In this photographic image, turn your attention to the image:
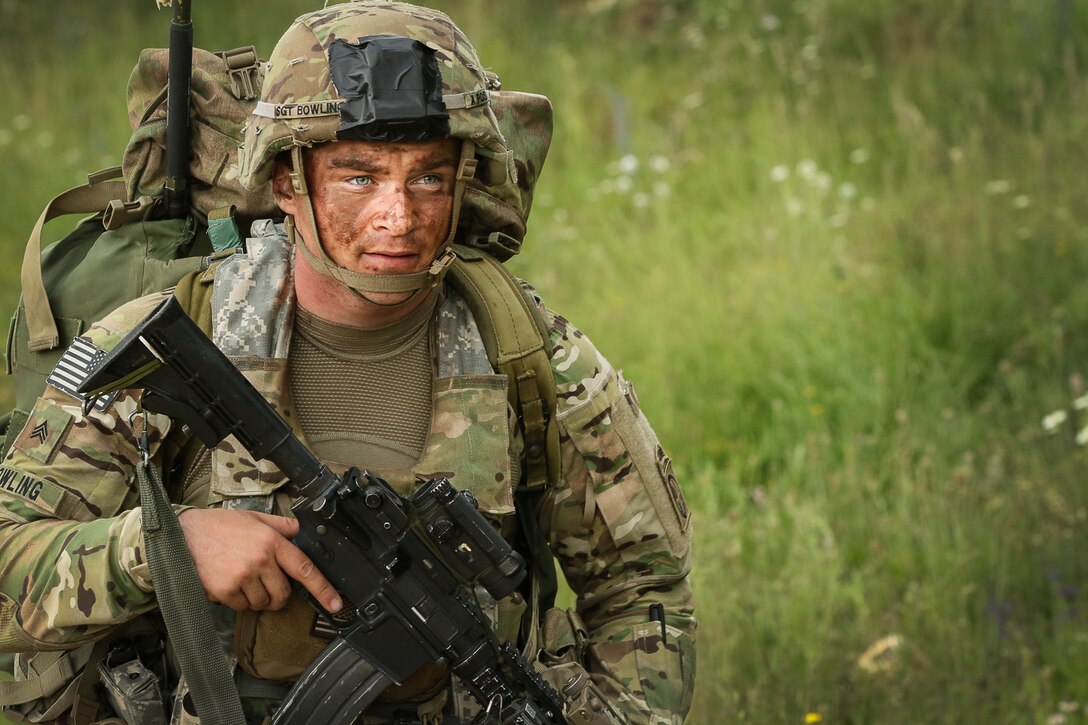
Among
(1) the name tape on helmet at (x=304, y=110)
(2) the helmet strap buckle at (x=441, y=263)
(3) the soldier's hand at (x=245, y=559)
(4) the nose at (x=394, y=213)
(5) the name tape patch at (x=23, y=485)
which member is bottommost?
(3) the soldier's hand at (x=245, y=559)

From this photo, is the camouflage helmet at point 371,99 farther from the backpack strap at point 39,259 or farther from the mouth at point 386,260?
the backpack strap at point 39,259

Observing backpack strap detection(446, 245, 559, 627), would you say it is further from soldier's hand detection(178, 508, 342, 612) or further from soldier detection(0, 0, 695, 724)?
soldier's hand detection(178, 508, 342, 612)

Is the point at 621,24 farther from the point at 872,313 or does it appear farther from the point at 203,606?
the point at 203,606

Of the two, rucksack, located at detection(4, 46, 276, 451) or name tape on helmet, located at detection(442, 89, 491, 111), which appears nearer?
name tape on helmet, located at detection(442, 89, 491, 111)

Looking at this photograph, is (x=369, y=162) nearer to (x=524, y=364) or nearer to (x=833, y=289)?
(x=524, y=364)

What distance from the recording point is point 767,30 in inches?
314

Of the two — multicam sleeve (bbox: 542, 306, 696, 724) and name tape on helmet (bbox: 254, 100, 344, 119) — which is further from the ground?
name tape on helmet (bbox: 254, 100, 344, 119)

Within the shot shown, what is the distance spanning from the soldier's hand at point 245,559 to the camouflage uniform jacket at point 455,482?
0.29 ft

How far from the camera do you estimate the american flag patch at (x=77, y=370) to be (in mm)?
2385

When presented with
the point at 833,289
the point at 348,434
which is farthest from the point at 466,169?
the point at 833,289

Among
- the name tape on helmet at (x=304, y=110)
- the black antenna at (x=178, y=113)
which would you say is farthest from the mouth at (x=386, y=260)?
the black antenna at (x=178, y=113)

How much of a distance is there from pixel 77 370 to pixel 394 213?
60 cm

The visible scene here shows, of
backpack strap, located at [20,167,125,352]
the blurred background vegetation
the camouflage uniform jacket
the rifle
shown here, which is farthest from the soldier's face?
the blurred background vegetation

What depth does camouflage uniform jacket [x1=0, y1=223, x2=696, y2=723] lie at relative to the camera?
2369 millimetres
